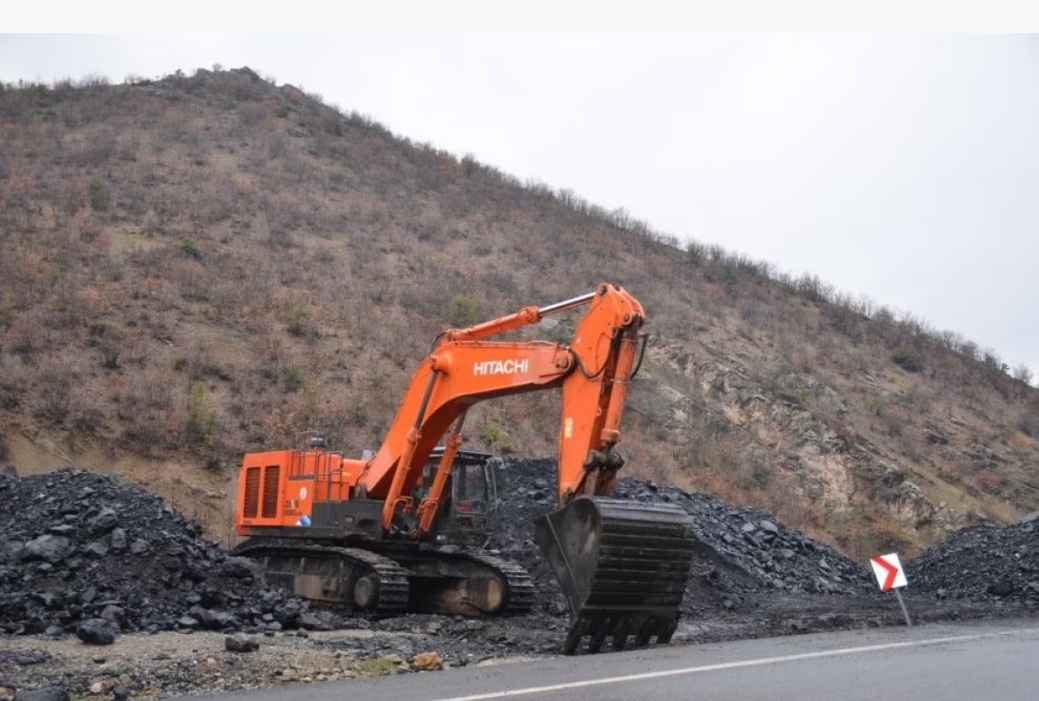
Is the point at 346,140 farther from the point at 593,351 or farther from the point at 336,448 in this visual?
the point at 593,351

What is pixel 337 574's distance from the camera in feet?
50.8

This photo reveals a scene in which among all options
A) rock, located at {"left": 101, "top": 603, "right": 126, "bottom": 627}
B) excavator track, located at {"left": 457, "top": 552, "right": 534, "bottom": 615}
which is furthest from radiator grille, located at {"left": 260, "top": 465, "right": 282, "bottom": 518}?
rock, located at {"left": 101, "top": 603, "right": 126, "bottom": 627}

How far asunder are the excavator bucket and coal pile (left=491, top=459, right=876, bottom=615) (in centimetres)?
655

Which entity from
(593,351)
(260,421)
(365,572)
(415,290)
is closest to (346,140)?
(415,290)

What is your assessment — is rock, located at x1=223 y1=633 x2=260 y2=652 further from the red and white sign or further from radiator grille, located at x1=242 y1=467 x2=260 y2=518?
the red and white sign

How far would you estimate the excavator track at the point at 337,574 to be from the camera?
1445 cm

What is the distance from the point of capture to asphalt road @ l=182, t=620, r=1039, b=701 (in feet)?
23.8

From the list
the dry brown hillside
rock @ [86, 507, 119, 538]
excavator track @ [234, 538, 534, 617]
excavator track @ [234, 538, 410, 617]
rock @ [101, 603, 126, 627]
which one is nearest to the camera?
rock @ [101, 603, 126, 627]

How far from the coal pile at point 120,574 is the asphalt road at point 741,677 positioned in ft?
13.7

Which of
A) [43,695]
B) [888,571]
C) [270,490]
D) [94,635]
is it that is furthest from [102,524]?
[888,571]

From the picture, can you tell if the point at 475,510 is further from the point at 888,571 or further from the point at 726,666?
the point at 726,666

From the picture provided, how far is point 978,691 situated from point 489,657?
452 cm

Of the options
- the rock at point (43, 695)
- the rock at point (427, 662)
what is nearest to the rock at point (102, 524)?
the rock at point (427, 662)

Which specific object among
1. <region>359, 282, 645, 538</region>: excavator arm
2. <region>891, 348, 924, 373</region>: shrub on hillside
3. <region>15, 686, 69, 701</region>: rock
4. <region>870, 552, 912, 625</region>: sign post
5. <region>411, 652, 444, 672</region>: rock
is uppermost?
<region>891, 348, 924, 373</region>: shrub on hillside
